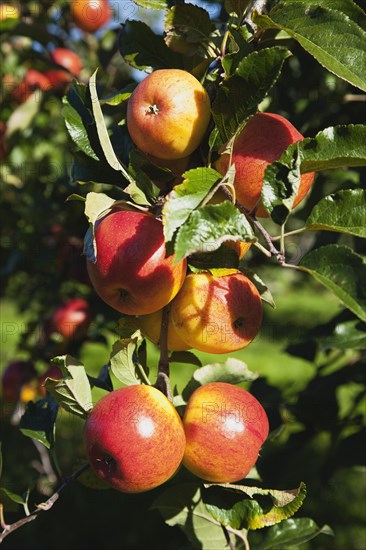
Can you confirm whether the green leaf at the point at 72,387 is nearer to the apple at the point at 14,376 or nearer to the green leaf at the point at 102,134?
the green leaf at the point at 102,134

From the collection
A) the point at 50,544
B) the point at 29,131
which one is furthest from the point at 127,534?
the point at 29,131

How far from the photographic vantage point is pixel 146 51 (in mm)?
1041

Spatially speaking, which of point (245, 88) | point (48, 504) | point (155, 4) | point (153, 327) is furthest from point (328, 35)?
point (48, 504)

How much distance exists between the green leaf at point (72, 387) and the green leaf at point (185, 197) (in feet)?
0.91

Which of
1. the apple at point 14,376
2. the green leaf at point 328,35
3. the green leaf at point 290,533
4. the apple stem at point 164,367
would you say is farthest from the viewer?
the apple at point 14,376

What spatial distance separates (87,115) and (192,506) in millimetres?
654

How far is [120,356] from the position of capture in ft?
2.96

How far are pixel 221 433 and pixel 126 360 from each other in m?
0.17

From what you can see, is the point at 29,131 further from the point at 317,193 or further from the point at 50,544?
the point at 50,544

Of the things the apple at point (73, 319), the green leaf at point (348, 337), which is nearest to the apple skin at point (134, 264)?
the green leaf at point (348, 337)

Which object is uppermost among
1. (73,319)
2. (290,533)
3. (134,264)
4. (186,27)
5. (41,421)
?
(186,27)

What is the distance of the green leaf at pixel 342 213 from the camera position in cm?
79

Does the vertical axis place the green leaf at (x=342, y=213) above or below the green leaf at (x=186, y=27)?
below

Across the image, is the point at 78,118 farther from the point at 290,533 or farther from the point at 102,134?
the point at 290,533
